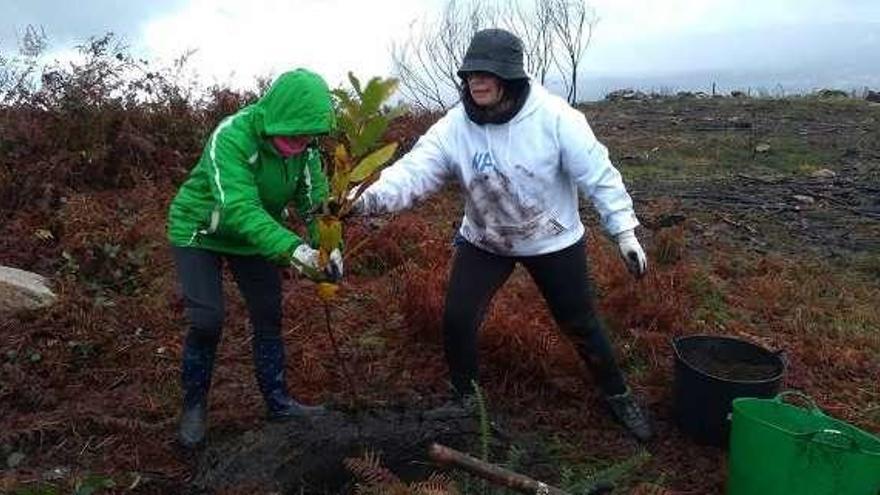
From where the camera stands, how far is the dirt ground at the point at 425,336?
12.1ft

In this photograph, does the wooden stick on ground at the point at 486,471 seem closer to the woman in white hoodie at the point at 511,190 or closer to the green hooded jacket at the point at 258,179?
the woman in white hoodie at the point at 511,190

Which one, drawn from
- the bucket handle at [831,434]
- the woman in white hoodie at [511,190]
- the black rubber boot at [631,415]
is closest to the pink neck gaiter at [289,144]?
the woman in white hoodie at [511,190]

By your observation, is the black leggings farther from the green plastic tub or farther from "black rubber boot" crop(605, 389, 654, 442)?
the green plastic tub

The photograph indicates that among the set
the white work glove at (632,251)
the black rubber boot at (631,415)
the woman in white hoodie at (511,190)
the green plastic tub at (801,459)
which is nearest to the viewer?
the green plastic tub at (801,459)

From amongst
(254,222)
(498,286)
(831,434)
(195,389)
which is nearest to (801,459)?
(831,434)

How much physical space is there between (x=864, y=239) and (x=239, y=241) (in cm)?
525

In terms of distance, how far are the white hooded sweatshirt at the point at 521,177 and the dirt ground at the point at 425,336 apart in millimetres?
866

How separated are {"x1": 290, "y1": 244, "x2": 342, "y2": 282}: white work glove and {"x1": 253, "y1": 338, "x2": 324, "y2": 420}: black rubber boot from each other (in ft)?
2.41

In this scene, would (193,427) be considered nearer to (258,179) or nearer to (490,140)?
(258,179)

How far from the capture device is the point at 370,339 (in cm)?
479

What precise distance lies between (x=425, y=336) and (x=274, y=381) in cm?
113

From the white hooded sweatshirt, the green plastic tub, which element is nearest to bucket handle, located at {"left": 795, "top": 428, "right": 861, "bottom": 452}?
the green plastic tub

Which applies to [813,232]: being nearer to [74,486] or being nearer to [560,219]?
[560,219]

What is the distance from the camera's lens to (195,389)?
11.9 ft
